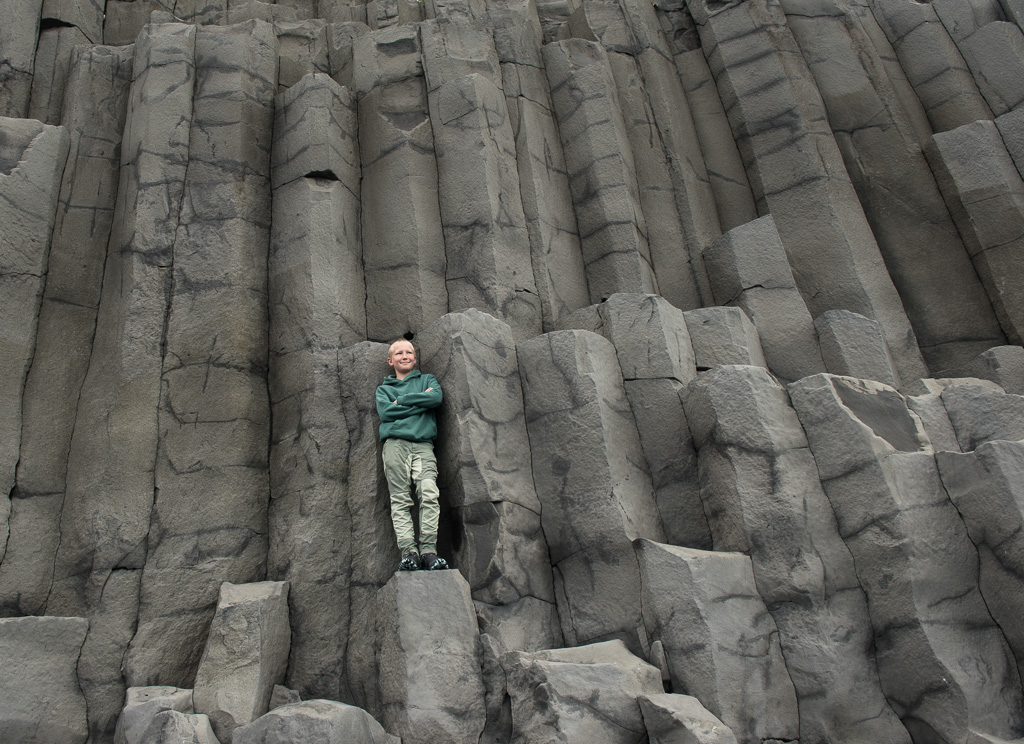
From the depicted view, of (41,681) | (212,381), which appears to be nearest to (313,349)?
(212,381)

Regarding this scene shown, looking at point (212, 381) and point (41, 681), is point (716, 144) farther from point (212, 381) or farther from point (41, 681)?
point (41, 681)

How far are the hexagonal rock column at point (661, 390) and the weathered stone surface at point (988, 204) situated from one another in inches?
135

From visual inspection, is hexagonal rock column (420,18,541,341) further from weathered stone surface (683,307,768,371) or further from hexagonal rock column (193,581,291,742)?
hexagonal rock column (193,581,291,742)

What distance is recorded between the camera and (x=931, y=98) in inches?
360

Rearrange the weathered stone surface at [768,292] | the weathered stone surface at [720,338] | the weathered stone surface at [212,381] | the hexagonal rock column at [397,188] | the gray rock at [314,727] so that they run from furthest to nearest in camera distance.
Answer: the hexagonal rock column at [397,188] < the weathered stone surface at [768,292] < the weathered stone surface at [720,338] < the weathered stone surface at [212,381] < the gray rock at [314,727]

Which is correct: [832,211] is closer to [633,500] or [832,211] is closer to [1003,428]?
[1003,428]

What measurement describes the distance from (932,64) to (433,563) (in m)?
8.51

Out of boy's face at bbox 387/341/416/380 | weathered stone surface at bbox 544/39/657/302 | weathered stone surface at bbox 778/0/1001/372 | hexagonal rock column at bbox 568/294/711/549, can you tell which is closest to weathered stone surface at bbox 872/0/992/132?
weathered stone surface at bbox 778/0/1001/372

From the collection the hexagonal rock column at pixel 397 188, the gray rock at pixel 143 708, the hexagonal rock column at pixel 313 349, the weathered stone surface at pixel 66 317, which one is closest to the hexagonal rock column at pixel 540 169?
the hexagonal rock column at pixel 397 188

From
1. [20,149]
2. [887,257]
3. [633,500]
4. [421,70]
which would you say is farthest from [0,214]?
[887,257]

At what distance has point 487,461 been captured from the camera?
221 inches

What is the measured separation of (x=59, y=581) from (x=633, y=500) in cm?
427

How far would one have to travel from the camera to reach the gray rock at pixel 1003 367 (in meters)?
6.83

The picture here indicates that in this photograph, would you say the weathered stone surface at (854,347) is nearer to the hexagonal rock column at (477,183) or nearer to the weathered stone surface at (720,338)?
the weathered stone surface at (720,338)
